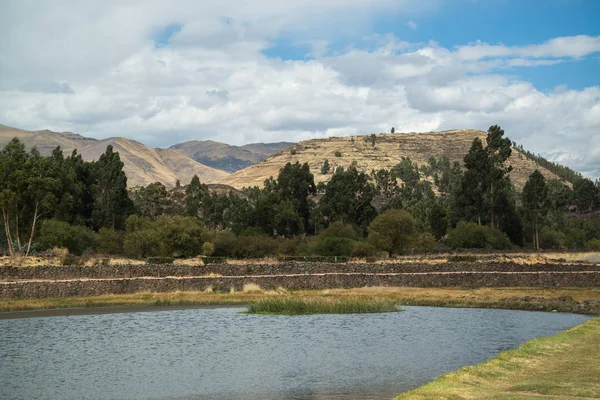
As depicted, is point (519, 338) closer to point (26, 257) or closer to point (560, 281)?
point (560, 281)

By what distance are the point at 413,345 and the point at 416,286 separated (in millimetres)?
28038

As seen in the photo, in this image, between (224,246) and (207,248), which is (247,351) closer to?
(207,248)

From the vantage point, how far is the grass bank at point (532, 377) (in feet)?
55.7

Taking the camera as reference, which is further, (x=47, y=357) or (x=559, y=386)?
(x=47, y=357)

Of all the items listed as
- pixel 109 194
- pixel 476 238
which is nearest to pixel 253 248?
pixel 109 194

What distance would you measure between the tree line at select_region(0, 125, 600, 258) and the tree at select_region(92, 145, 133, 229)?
12 cm

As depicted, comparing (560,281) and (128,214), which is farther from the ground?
(128,214)

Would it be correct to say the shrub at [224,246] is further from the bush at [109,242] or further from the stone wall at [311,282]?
the stone wall at [311,282]

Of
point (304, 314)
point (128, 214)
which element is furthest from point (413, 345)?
point (128, 214)

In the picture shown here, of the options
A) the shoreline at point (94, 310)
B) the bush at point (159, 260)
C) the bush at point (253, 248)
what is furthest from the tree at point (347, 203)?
the shoreline at point (94, 310)

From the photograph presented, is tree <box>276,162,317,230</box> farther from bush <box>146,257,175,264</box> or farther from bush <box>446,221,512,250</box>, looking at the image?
bush <box>146,257,175,264</box>

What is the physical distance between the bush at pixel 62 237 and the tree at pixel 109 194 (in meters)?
9.77

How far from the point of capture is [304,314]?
153 ft

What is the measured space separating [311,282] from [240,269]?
655cm
